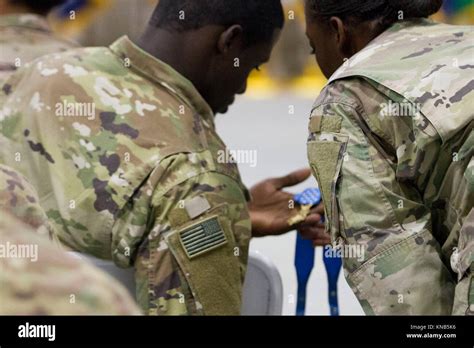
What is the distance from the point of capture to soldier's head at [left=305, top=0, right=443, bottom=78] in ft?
6.80

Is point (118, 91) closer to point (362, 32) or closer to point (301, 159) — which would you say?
point (362, 32)

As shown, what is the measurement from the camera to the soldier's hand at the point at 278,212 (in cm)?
279

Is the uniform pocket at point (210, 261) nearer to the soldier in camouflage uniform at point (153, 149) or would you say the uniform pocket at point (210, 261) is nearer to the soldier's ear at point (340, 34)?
the soldier in camouflage uniform at point (153, 149)

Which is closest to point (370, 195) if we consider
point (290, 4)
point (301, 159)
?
point (290, 4)

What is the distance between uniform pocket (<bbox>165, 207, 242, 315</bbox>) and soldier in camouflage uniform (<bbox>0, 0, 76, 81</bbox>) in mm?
903

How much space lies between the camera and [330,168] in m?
1.96

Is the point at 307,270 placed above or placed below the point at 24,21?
below

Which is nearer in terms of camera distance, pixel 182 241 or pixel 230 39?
pixel 182 241

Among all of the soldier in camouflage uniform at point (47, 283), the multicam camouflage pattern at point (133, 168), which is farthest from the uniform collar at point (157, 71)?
the soldier in camouflage uniform at point (47, 283)

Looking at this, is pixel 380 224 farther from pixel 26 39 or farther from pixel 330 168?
pixel 26 39

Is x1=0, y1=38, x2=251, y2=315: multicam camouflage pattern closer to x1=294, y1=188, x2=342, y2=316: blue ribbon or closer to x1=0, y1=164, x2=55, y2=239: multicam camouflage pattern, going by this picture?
x1=294, y1=188, x2=342, y2=316: blue ribbon

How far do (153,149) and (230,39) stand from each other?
0.32 m

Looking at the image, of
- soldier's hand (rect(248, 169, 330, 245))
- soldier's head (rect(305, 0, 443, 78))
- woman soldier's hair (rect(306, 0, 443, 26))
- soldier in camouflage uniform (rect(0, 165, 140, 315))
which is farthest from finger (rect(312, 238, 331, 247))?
soldier in camouflage uniform (rect(0, 165, 140, 315))

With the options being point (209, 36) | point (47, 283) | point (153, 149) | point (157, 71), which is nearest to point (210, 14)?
point (209, 36)
